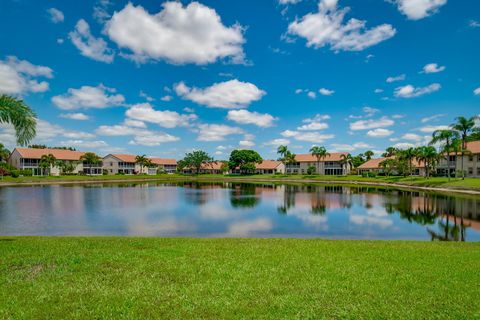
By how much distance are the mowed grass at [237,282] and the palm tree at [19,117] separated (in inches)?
197

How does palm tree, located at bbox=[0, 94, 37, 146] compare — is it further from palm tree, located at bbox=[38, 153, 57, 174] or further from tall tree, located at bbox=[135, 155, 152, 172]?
tall tree, located at bbox=[135, 155, 152, 172]

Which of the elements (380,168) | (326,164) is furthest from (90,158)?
(380,168)

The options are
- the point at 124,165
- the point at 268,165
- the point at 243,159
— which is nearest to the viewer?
the point at 124,165

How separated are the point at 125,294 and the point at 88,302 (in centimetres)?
77

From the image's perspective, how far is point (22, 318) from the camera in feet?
18.4

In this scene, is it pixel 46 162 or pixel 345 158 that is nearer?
pixel 46 162

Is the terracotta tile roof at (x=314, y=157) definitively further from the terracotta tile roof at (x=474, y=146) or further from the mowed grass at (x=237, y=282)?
the mowed grass at (x=237, y=282)

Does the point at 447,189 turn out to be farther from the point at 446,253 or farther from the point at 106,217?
the point at 106,217

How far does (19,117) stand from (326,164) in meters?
102

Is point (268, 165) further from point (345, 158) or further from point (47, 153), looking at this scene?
point (47, 153)

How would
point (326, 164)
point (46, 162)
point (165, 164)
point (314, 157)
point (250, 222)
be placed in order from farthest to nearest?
point (165, 164) → point (314, 157) → point (326, 164) → point (46, 162) → point (250, 222)

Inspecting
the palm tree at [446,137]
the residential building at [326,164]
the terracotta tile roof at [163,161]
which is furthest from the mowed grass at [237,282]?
the terracotta tile roof at [163,161]

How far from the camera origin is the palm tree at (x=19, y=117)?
40.4ft

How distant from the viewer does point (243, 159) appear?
117 meters
